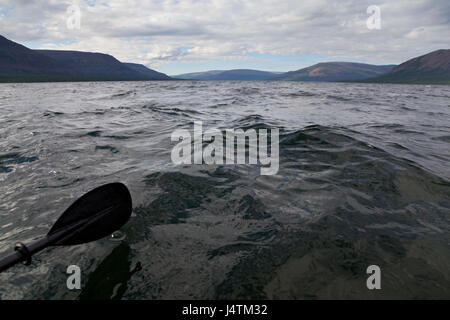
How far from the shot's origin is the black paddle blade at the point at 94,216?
10.2 ft

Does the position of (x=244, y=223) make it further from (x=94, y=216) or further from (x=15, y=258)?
(x=15, y=258)

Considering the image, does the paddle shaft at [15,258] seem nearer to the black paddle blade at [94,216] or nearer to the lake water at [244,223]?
the black paddle blade at [94,216]

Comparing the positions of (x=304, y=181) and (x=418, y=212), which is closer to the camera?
(x=418, y=212)

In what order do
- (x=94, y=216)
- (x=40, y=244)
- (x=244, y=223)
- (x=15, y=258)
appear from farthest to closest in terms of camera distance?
(x=244, y=223)
(x=94, y=216)
(x=40, y=244)
(x=15, y=258)

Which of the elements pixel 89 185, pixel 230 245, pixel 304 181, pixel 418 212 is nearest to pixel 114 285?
pixel 230 245

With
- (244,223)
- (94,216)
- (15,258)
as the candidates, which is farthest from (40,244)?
(244,223)

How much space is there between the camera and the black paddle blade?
3.12 metres

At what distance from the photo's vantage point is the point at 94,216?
3.41 meters

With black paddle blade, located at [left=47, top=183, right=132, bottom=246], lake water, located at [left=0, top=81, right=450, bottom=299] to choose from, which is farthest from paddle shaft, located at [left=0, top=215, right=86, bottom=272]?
lake water, located at [left=0, top=81, right=450, bottom=299]

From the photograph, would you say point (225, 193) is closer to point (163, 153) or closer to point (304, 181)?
point (304, 181)

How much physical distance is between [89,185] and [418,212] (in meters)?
6.41

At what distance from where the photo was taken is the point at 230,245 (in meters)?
3.70

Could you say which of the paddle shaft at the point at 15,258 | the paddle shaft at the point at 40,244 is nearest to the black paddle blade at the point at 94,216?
the paddle shaft at the point at 40,244
